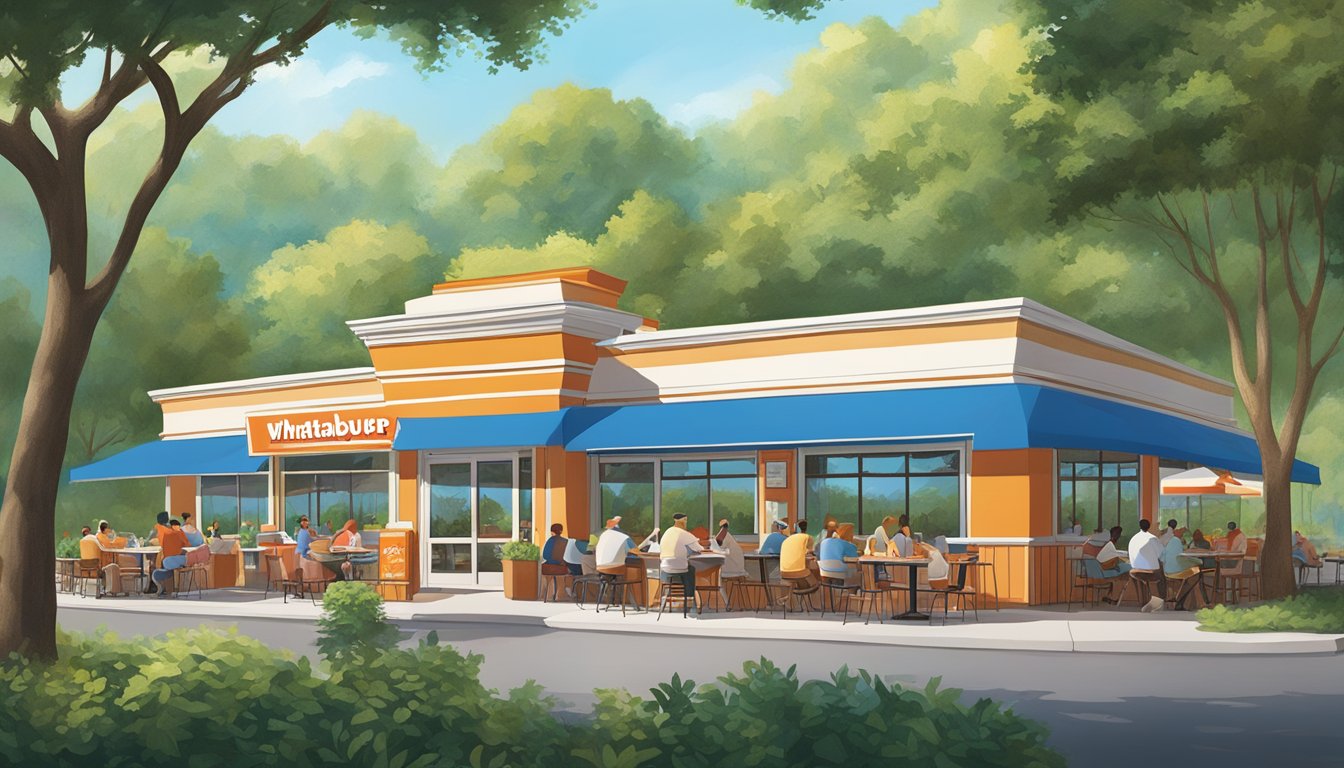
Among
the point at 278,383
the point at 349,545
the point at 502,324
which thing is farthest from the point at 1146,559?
the point at 278,383

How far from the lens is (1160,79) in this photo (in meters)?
22.7

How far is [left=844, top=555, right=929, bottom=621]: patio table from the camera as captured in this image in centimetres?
2192

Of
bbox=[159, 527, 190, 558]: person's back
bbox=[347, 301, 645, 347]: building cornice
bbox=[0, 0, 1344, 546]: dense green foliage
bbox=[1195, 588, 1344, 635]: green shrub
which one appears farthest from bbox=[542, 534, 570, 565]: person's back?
bbox=[1195, 588, 1344, 635]: green shrub

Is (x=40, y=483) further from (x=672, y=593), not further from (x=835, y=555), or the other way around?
(x=835, y=555)

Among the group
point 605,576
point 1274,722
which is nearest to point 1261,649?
point 1274,722

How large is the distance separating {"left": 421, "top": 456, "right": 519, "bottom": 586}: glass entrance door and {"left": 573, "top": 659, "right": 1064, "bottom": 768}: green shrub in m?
21.2

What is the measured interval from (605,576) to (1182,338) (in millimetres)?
33224

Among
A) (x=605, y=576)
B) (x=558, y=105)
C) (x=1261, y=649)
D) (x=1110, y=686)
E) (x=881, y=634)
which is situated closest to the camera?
(x=1110, y=686)

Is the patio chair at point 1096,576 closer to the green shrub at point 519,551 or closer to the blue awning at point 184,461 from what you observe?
the green shrub at point 519,551

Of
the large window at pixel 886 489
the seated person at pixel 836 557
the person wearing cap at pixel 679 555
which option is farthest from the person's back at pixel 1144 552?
the person wearing cap at pixel 679 555

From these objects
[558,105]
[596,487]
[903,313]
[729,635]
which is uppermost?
[558,105]

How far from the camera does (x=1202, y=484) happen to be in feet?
124

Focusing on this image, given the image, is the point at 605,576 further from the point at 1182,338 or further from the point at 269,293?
the point at 269,293

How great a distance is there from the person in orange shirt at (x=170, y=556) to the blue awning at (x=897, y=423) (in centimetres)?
851
